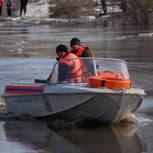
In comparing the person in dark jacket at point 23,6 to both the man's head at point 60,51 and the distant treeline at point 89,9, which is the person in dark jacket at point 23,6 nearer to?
the distant treeline at point 89,9

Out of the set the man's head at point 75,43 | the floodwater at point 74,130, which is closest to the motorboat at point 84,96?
the floodwater at point 74,130

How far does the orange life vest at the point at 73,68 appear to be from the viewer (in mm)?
14656

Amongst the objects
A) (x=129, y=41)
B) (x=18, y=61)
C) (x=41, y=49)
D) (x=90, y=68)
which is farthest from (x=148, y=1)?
(x=90, y=68)

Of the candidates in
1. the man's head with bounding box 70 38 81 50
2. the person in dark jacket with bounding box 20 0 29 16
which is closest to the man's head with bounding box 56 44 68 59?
the man's head with bounding box 70 38 81 50

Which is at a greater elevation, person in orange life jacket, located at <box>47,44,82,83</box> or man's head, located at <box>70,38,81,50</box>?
man's head, located at <box>70,38,81,50</box>

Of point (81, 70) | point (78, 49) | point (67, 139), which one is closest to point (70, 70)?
point (81, 70)

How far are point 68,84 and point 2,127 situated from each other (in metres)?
1.38

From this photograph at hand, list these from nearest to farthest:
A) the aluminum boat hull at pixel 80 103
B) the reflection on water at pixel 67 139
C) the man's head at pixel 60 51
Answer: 1. the reflection on water at pixel 67 139
2. the aluminum boat hull at pixel 80 103
3. the man's head at pixel 60 51

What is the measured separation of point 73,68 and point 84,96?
1045 mm

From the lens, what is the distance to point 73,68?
1476cm

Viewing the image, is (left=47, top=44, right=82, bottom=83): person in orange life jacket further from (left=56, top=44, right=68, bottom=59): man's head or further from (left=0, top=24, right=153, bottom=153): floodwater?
(left=0, top=24, right=153, bottom=153): floodwater

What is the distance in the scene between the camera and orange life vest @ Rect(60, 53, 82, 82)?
1466 cm

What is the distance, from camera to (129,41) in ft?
128

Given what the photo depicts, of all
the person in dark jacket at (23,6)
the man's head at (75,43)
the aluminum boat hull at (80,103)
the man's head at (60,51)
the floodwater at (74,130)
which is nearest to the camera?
the floodwater at (74,130)
